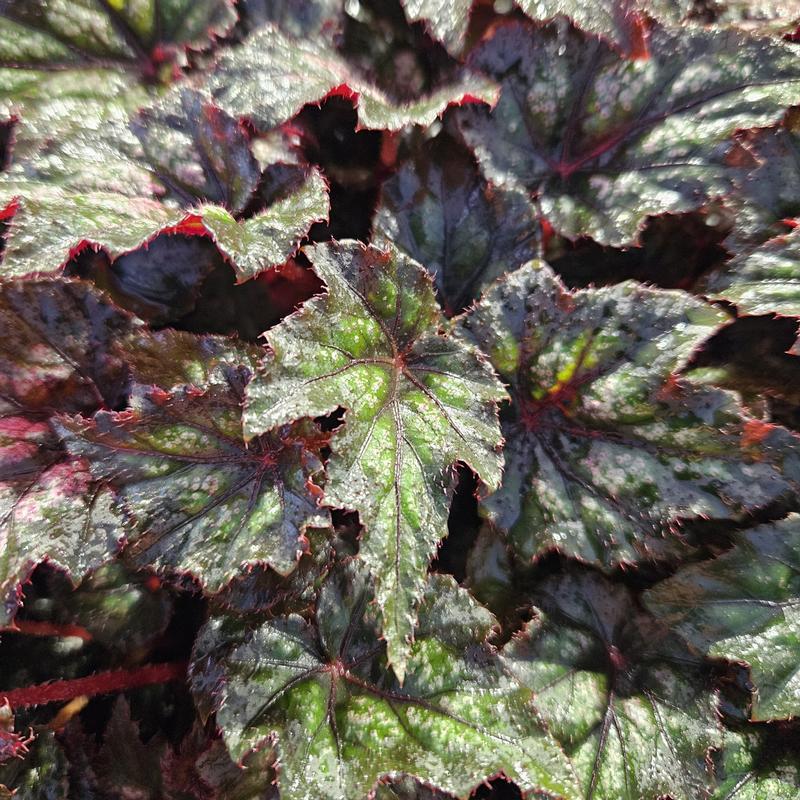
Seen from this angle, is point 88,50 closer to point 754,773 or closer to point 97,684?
point 97,684

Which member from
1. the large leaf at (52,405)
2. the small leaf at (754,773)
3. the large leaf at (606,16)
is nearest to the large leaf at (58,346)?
the large leaf at (52,405)

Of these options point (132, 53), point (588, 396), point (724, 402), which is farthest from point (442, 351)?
point (132, 53)

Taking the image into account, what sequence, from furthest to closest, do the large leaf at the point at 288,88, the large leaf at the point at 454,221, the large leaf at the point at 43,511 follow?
the large leaf at the point at 454,221 → the large leaf at the point at 288,88 → the large leaf at the point at 43,511

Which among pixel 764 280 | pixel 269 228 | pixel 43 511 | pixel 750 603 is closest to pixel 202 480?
pixel 43 511

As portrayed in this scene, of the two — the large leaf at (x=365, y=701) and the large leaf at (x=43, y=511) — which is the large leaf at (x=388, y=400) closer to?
the large leaf at (x=365, y=701)

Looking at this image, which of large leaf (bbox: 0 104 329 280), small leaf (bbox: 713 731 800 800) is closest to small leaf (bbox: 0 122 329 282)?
large leaf (bbox: 0 104 329 280)

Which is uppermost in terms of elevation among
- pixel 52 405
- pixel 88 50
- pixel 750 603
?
pixel 88 50

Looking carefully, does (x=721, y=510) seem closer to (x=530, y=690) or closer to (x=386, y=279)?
(x=530, y=690)
